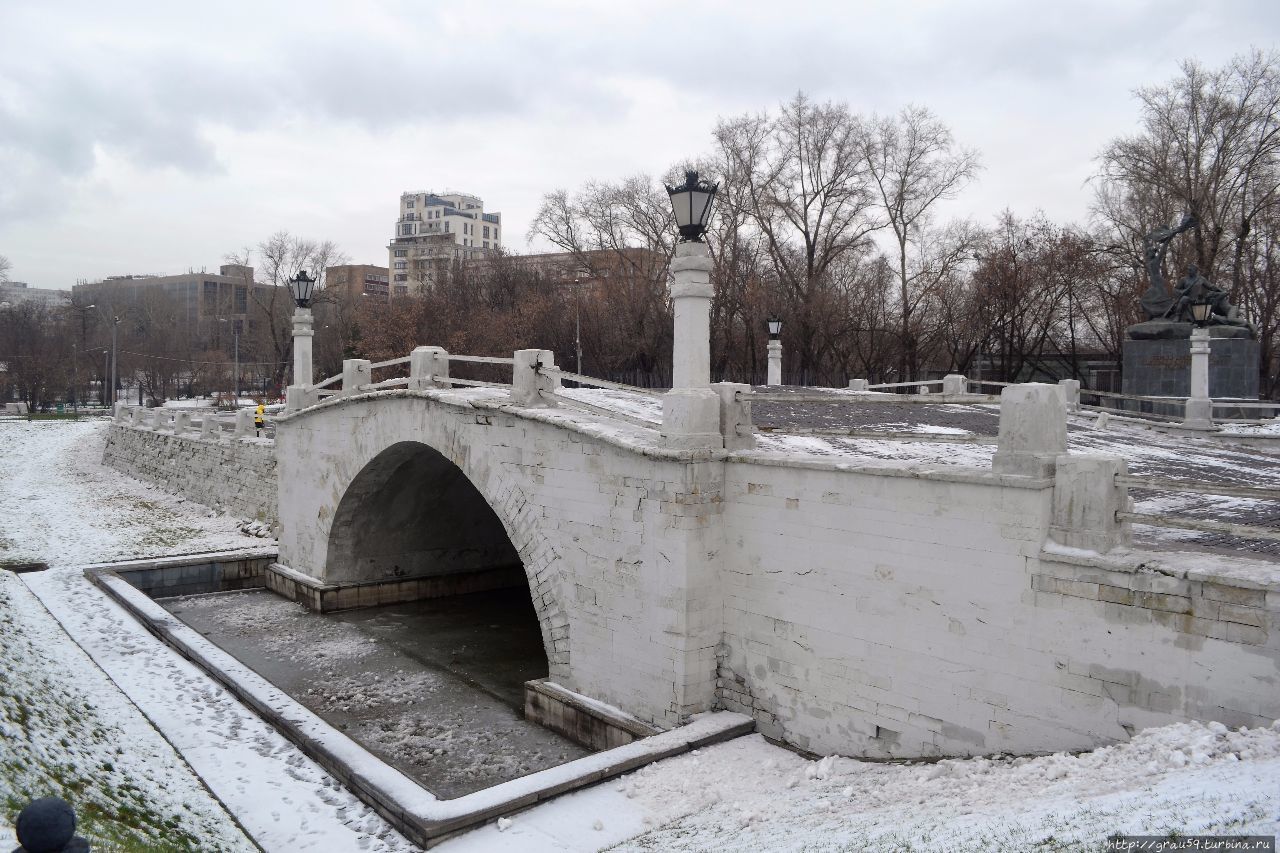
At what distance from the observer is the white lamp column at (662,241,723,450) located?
8.60 meters

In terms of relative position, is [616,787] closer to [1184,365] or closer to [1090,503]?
[1090,503]

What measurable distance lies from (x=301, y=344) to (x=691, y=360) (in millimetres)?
11315

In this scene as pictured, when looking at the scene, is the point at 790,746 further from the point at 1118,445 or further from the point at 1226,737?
the point at 1118,445

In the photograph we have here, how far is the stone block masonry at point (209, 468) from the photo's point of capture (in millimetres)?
21750

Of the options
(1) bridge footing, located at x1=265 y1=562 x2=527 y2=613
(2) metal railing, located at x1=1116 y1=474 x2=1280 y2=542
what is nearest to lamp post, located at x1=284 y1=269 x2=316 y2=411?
(1) bridge footing, located at x1=265 y1=562 x2=527 y2=613

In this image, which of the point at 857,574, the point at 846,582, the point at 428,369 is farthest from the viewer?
the point at 428,369

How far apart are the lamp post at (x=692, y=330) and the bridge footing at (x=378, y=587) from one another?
981 cm

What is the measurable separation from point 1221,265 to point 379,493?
28663 millimetres

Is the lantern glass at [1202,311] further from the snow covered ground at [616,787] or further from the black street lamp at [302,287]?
the black street lamp at [302,287]

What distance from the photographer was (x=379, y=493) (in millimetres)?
15984

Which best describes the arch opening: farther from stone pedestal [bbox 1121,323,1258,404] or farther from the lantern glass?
stone pedestal [bbox 1121,323,1258,404]

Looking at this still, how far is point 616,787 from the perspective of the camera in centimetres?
766

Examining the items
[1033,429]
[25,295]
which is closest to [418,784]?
[1033,429]

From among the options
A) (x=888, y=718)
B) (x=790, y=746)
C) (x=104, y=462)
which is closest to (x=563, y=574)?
(x=790, y=746)
